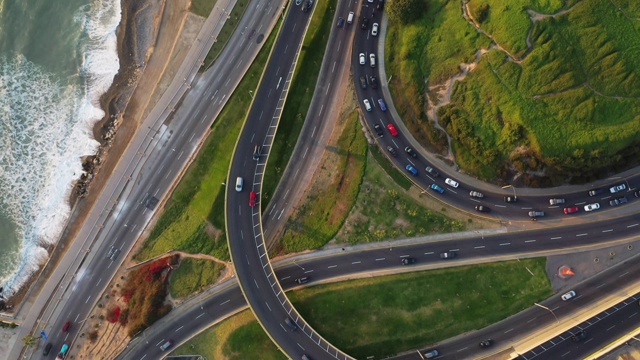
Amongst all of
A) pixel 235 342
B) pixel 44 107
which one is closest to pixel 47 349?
pixel 235 342

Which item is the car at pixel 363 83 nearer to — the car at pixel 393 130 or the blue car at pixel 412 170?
the car at pixel 393 130

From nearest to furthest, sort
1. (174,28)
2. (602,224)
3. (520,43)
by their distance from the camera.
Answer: (520,43), (602,224), (174,28)

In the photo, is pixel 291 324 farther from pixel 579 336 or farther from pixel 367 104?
pixel 579 336

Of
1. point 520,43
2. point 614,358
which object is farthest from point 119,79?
point 614,358

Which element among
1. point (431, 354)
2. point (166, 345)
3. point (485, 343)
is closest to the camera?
point (431, 354)

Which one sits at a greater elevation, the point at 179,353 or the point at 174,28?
the point at 174,28

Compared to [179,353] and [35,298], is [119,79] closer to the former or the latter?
[35,298]
